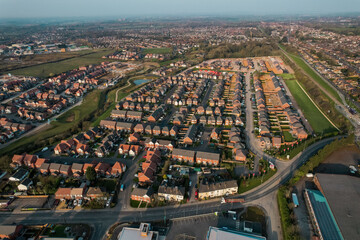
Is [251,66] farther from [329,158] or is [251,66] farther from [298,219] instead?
[298,219]

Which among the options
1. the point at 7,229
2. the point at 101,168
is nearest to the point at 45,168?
the point at 101,168

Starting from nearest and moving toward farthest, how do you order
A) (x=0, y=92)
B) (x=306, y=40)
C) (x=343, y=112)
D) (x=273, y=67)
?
(x=343, y=112), (x=0, y=92), (x=273, y=67), (x=306, y=40)

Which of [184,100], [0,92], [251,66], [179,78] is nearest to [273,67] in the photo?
[251,66]

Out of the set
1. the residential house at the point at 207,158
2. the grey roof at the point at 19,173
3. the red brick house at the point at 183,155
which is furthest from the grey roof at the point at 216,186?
the grey roof at the point at 19,173

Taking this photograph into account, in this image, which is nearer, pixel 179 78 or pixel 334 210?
pixel 334 210

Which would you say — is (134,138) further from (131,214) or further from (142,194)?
(131,214)

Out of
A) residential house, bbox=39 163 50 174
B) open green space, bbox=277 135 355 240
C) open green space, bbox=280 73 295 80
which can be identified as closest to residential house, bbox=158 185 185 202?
open green space, bbox=277 135 355 240

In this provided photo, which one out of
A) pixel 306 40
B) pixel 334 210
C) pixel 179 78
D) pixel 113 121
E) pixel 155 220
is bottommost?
pixel 155 220

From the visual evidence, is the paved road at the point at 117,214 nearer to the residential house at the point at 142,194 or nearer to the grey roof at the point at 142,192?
the residential house at the point at 142,194

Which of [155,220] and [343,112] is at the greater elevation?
[343,112]
